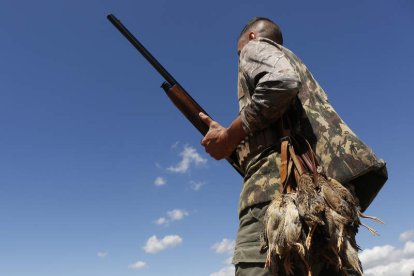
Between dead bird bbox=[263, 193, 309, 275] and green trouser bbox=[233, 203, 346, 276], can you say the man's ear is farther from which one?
dead bird bbox=[263, 193, 309, 275]

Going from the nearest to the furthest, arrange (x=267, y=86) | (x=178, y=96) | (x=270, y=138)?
(x=267, y=86) < (x=270, y=138) < (x=178, y=96)

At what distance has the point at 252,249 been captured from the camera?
2688mm

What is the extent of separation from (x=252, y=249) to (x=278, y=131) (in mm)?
849

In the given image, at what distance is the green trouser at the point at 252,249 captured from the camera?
103 inches

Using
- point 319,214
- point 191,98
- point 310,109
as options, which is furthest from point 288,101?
point 191,98

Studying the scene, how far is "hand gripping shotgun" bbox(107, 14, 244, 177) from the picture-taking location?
4.14 m

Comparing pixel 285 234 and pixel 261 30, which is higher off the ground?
pixel 261 30

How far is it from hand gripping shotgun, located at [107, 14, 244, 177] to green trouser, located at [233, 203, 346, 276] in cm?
71

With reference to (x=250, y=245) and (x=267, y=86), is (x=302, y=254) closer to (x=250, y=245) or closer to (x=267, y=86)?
(x=250, y=245)

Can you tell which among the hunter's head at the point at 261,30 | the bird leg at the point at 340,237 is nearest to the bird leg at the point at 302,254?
the bird leg at the point at 340,237

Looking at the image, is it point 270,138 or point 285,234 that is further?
point 270,138

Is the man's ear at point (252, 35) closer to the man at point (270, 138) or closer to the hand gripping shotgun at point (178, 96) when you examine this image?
the man at point (270, 138)

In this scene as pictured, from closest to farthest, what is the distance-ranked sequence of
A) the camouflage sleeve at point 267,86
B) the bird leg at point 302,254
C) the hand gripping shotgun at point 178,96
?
the bird leg at point 302,254, the camouflage sleeve at point 267,86, the hand gripping shotgun at point 178,96

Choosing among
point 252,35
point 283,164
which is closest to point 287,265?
point 283,164
